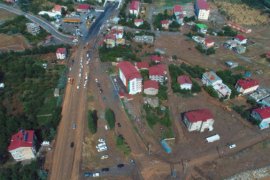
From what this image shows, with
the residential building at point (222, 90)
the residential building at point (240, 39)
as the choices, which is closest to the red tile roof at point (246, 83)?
the residential building at point (222, 90)

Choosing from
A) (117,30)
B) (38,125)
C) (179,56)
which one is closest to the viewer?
(38,125)

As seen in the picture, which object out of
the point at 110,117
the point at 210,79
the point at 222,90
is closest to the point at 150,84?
the point at 110,117

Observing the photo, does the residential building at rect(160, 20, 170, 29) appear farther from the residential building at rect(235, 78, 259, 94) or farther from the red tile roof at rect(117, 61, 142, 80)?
the residential building at rect(235, 78, 259, 94)

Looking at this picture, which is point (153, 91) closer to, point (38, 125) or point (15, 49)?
point (38, 125)

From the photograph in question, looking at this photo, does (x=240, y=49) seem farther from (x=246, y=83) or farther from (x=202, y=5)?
(x=202, y=5)

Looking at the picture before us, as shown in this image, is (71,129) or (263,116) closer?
(71,129)

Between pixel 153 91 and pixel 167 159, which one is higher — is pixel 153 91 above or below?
above

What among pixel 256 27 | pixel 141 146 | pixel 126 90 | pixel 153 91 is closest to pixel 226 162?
pixel 141 146

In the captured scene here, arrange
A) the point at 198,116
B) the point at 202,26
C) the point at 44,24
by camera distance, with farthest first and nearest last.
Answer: the point at 44,24
the point at 202,26
the point at 198,116
